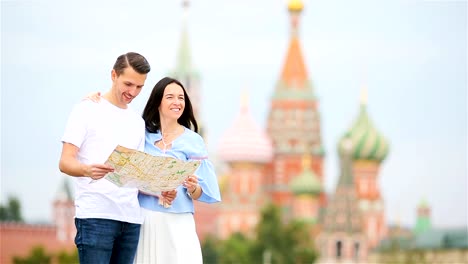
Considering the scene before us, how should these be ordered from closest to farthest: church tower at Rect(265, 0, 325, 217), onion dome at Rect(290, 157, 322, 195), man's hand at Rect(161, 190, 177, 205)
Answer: man's hand at Rect(161, 190, 177, 205) < onion dome at Rect(290, 157, 322, 195) < church tower at Rect(265, 0, 325, 217)

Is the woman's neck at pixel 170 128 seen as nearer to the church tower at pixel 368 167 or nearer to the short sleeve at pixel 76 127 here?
the short sleeve at pixel 76 127

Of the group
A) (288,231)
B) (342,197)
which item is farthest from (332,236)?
(288,231)

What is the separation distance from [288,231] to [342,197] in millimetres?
9752

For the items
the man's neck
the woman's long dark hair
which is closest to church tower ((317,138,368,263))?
the woman's long dark hair

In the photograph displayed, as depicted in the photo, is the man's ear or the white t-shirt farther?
the man's ear

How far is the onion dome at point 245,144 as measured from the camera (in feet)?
195

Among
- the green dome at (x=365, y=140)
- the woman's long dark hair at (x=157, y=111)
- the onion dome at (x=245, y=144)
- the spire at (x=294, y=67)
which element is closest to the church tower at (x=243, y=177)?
the onion dome at (x=245, y=144)

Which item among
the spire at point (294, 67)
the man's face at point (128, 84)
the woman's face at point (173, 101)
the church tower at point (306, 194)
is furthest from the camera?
the spire at point (294, 67)

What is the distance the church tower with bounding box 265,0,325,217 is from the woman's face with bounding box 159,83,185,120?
54.9 m

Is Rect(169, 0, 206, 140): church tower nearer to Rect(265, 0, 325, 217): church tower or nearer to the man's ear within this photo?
Rect(265, 0, 325, 217): church tower

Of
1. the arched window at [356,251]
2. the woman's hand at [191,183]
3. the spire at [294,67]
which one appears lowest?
the woman's hand at [191,183]

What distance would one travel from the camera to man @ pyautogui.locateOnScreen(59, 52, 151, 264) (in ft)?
15.8

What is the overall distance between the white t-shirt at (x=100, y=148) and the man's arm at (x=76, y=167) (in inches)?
1.0

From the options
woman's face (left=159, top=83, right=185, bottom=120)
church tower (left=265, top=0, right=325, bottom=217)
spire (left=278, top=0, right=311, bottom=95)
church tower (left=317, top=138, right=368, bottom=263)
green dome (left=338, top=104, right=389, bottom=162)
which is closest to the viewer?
woman's face (left=159, top=83, right=185, bottom=120)
